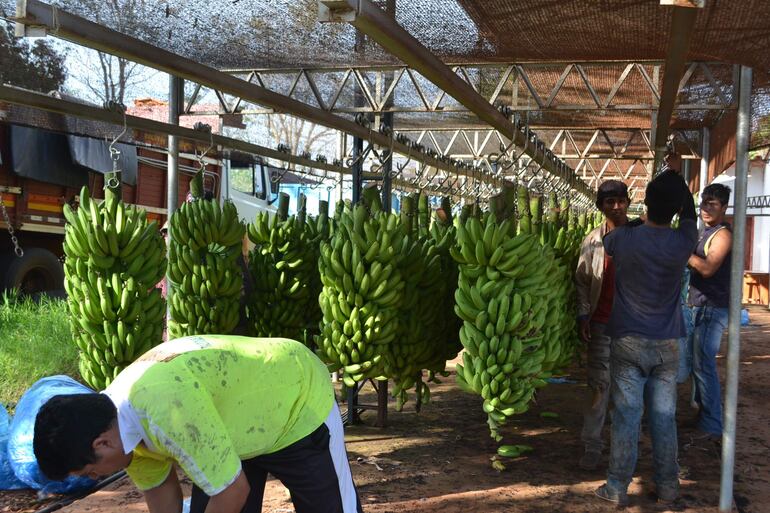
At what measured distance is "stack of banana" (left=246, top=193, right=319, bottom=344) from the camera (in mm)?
4648

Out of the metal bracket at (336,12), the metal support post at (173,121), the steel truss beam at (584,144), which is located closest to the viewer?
the metal bracket at (336,12)

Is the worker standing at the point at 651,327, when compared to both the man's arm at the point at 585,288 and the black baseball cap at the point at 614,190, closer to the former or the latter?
the man's arm at the point at 585,288

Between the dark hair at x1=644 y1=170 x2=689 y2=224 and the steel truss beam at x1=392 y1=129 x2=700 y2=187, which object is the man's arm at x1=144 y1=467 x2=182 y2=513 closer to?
the dark hair at x1=644 y1=170 x2=689 y2=224

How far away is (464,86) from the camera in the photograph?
3668mm

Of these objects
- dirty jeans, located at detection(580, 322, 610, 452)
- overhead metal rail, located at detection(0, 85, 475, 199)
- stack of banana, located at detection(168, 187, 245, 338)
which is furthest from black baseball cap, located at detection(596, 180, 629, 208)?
overhead metal rail, located at detection(0, 85, 475, 199)

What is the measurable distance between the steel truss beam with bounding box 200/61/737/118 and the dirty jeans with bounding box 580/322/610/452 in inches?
100

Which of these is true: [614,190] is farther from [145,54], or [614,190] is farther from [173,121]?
[173,121]

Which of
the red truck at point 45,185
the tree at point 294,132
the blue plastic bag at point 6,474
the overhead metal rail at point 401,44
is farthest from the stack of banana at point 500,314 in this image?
the tree at point 294,132

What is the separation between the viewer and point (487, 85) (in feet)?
25.1

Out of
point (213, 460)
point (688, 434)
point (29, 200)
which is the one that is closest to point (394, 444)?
point (688, 434)

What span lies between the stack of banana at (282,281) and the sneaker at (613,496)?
6.89 ft

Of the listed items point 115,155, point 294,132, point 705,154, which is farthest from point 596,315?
point 294,132

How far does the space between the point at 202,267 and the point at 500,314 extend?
1836 millimetres

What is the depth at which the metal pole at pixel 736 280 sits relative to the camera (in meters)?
3.58
